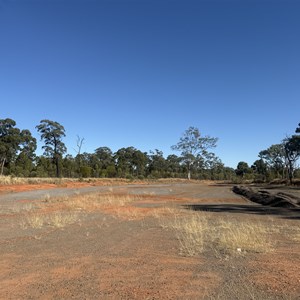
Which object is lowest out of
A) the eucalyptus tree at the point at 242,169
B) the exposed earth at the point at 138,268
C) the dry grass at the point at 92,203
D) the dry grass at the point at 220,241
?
the exposed earth at the point at 138,268

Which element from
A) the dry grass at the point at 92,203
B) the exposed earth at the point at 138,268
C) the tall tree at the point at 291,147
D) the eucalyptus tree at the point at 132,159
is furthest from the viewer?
the eucalyptus tree at the point at 132,159

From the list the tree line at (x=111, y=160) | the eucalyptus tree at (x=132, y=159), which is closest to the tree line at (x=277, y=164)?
the tree line at (x=111, y=160)

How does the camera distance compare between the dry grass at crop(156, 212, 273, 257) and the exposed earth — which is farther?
the dry grass at crop(156, 212, 273, 257)

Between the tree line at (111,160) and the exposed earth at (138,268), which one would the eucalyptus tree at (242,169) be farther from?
the exposed earth at (138,268)

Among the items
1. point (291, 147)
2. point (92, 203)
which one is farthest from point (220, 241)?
point (291, 147)

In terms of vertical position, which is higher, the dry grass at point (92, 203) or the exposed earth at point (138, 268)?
the dry grass at point (92, 203)

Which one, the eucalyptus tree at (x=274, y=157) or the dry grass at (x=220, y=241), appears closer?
the dry grass at (x=220, y=241)

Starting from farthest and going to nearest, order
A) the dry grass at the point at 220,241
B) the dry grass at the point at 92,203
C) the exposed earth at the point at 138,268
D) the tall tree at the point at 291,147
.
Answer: the tall tree at the point at 291,147 < the dry grass at the point at 92,203 < the dry grass at the point at 220,241 < the exposed earth at the point at 138,268

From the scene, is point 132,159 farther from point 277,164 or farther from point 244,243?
point 244,243

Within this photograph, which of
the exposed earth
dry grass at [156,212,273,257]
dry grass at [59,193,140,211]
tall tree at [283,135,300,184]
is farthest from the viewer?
tall tree at [283,135,300,184]

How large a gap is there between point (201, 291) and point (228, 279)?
2.59 feet

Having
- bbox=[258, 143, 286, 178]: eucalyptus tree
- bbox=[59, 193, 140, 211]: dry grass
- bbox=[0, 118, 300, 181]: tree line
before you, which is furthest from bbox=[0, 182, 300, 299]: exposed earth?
bbox=[258, 143, 286, 178]: eucalyptus tree

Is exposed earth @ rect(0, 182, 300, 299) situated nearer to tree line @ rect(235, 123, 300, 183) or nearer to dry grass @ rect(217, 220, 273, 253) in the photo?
dry grass @ rect(217, 220, 273, 253)

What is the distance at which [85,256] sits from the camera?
26.3 ft
